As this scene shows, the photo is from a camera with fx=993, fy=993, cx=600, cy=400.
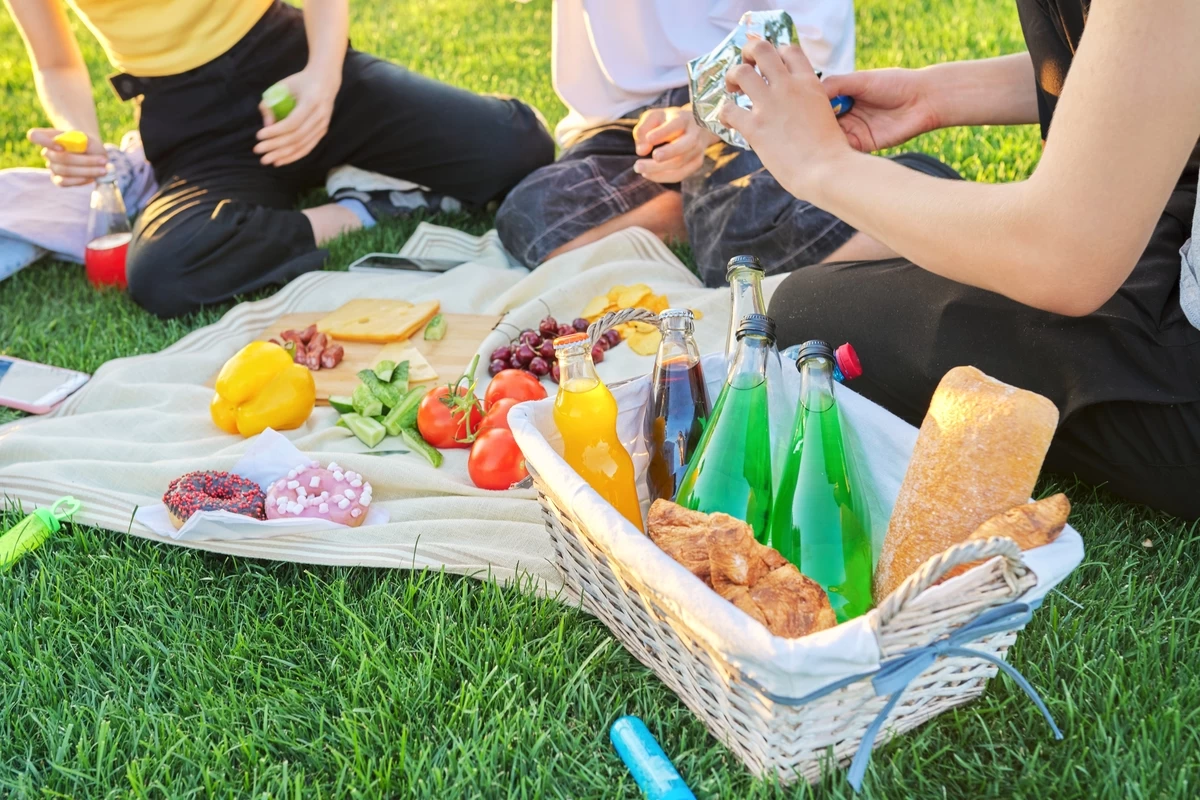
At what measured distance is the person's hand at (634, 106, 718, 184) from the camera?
2.37m

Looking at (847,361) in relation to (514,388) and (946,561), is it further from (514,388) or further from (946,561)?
(514,388)

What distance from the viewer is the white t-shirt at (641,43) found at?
9.26 ft

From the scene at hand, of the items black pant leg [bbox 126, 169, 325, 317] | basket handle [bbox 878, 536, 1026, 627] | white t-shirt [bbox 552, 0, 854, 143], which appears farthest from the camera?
black pant leg [bbox 126, 169, 325, 317]

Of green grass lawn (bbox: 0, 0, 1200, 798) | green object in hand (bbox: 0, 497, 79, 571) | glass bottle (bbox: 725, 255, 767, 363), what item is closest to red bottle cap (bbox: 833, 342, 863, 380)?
glass bottle (bbox: 725, 255, 767, 363)

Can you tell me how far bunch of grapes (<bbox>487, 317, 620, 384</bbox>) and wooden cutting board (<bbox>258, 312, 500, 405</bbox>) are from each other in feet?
0.44

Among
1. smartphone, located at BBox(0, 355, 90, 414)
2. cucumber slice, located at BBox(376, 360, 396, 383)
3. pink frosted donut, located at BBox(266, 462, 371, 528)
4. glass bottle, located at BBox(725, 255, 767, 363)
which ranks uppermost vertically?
glass bottle, located at BBox(725, 255, 767, 363)

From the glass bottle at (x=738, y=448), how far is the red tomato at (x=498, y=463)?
1.91ft

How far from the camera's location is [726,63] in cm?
200

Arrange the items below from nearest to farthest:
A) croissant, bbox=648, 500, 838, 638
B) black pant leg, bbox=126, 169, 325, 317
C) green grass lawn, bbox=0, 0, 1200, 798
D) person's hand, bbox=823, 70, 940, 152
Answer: croissant, bbox=648, 500, 838, 638 → green grass lawn, bbox=0, 0, 1200, 798 → person's hand, bbox=823, 70, 940, 152 → black pant leg, bbox=126, 169, 325, 317

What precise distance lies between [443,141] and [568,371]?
218 centimetres

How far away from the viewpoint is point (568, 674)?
157 cm

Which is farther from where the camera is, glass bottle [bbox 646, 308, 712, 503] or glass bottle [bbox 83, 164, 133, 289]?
glass bottle [bbox 83, 164, 133, 289]

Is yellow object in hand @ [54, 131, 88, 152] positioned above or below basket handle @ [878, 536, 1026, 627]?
below

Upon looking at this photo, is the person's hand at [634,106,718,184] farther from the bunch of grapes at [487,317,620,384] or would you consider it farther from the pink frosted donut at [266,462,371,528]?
the pink frosted donut at [266,462,371,528]
